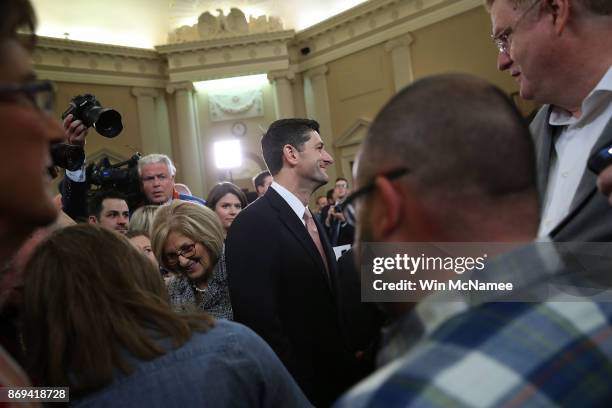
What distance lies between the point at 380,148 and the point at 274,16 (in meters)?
17.5

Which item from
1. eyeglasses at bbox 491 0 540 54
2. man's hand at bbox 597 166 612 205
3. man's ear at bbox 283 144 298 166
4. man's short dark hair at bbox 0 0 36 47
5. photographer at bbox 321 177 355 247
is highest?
eyeglasses at bbox 491 0 540 54

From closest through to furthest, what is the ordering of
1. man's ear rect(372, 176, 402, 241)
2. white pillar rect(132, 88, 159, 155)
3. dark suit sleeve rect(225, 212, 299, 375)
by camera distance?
man's ear rect(372, 176, 402, 241)
dark suit sleeve rect(225, 212, 299, 375)
white pillar rect(132, 88, 159, 155)

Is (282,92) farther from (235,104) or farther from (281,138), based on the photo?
(281,138)

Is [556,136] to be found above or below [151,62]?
below

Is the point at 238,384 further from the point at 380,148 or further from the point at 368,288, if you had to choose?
the point at 380,148

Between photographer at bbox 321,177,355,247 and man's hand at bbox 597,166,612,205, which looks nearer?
man's hand at bbox 597,166,612,205

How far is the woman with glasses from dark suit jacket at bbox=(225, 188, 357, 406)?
0.54 ft

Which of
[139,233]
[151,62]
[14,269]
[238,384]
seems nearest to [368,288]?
[238,384]

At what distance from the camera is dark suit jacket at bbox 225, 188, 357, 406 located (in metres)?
2.67

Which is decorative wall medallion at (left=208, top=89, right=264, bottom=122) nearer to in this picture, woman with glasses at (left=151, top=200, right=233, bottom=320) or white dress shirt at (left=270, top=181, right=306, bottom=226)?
white dress shirt at (left=270, top=181, right=306, bottom=226)

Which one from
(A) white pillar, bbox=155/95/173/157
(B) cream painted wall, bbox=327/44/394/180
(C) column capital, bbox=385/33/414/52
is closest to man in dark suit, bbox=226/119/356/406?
(B) cream painted wall, bbox=327/44/394/180

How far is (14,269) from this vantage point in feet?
5.62

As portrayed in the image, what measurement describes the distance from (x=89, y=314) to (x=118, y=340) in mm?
99

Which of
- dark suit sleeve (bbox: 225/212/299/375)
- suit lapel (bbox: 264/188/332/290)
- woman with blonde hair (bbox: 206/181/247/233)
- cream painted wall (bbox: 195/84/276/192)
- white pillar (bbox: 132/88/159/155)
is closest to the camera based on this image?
dark suit sleeve (bbox: 225/212/299/375)
